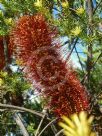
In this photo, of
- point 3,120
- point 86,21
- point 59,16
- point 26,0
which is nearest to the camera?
point 86,21

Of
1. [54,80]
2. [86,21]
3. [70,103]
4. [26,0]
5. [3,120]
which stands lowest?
[3,120]

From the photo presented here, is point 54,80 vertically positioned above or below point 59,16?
below

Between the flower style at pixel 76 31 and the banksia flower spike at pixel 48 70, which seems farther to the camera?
the flower style at pixel 76 31

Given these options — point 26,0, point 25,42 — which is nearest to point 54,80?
point 25,42

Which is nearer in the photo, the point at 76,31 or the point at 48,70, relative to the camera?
the point at 48,70

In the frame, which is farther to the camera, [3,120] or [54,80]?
[3,120]

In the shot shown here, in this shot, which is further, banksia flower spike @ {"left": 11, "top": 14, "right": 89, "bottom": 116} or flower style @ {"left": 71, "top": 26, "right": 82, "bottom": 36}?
flower style @ {"left": 71, "top": 26, "right": 82, "bottom": 36}

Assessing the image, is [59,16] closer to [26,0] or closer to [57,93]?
[26,0]

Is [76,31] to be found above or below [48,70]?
above
